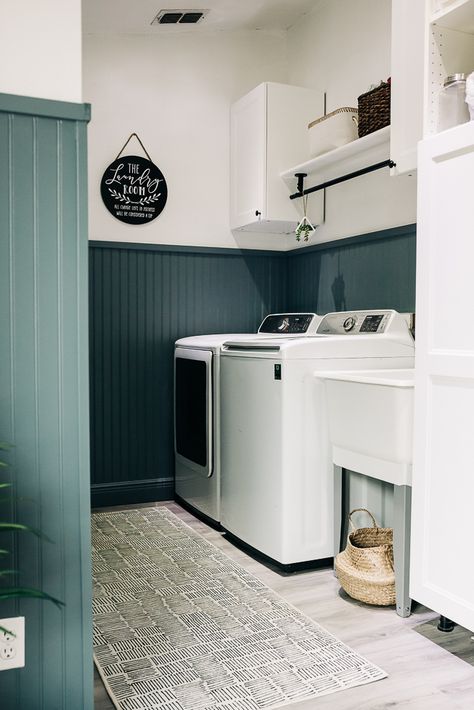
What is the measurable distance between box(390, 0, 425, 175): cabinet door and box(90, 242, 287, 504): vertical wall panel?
5.75ft

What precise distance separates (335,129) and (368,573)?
2.19m

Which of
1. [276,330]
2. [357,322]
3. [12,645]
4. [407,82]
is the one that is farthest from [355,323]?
[12,645]

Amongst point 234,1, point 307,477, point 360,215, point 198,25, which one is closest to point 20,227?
point 307,477

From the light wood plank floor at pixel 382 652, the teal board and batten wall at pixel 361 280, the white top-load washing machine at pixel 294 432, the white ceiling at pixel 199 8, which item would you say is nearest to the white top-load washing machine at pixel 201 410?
the teal board and batten wall at pixel 361 280

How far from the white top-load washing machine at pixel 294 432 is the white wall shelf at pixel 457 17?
1.24 meters

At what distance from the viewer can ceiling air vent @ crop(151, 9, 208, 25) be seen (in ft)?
12.1

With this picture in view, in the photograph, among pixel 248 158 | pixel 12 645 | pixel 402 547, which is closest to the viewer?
pixel 12 645

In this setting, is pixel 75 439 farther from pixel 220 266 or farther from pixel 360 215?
pixel 220 266

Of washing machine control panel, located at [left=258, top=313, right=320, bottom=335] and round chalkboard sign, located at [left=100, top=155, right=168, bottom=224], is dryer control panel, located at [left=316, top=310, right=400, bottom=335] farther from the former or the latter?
round chalkboard sign, located at [left=100, top=155, right=168, bottom=224]

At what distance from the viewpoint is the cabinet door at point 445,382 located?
2.00m

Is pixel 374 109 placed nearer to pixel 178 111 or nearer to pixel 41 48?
pixel 178 111

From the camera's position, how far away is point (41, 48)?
163 cm

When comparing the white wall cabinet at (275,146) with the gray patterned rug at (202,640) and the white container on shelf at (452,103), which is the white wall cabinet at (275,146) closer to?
the white container on shelf at (452,103)

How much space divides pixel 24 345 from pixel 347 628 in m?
1.52
